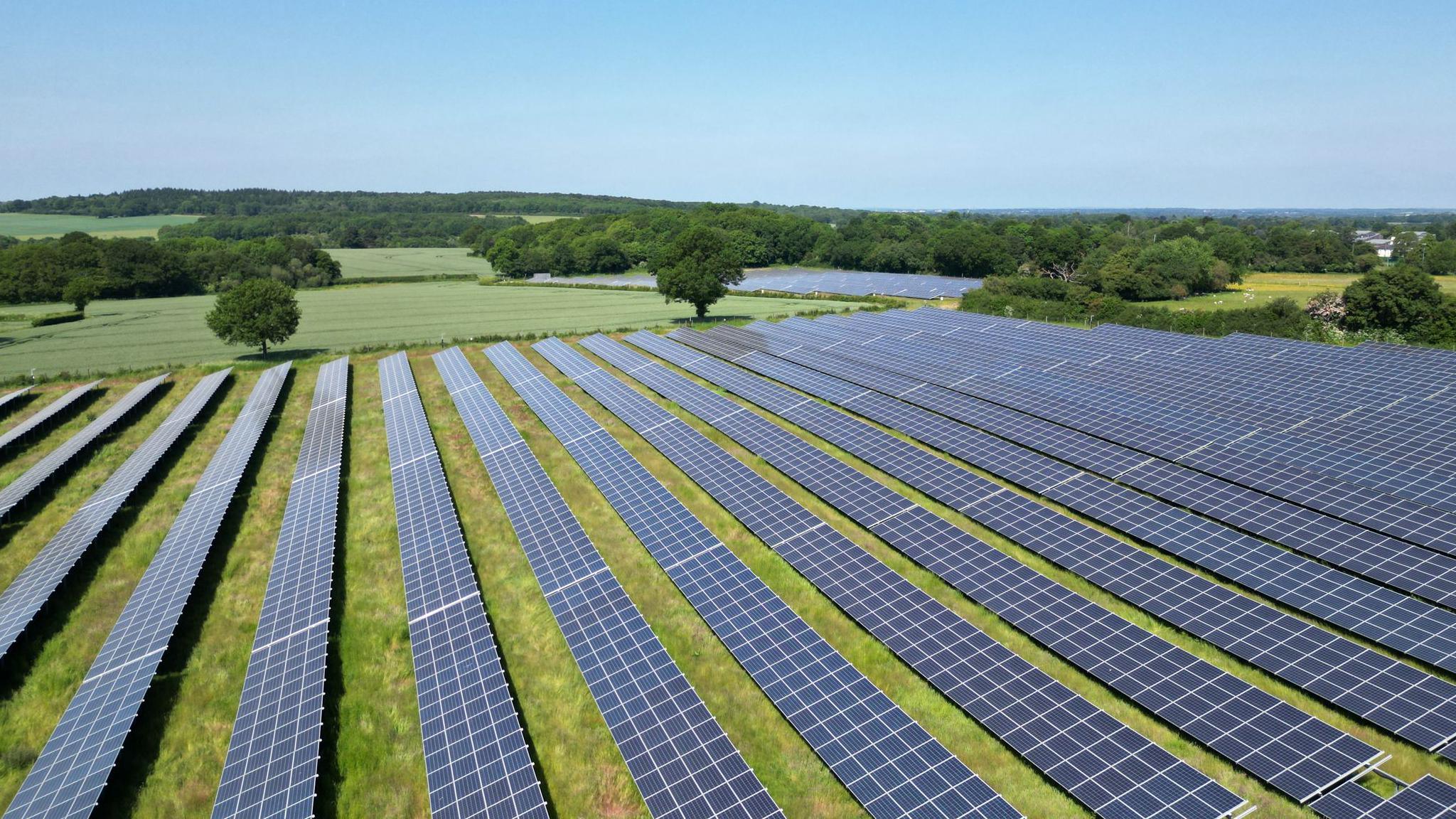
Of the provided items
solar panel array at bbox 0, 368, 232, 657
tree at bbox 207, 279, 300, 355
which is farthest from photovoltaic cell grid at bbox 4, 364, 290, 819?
tree at bbox 207, 279, 300, 355

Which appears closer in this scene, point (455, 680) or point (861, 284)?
point (455, 680)

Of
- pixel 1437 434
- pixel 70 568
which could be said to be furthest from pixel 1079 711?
pixel 70 568

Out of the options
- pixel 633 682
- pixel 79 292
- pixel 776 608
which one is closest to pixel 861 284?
pixel 776 608

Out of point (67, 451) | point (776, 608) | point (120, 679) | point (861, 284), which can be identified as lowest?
point (120, 679)

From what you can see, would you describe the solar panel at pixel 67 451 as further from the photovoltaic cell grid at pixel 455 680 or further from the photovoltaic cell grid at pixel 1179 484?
the photovoltaic cell grid at pixel 1179 484

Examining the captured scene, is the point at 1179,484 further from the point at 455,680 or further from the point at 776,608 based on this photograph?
the point at 455,680

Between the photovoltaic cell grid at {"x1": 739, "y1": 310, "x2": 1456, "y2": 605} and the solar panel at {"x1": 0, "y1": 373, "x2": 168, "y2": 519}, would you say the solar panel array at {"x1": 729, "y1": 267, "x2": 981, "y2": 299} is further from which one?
the solar panel at {"x1": 0, "y1": 373, "x2": 168, "y2": 519}

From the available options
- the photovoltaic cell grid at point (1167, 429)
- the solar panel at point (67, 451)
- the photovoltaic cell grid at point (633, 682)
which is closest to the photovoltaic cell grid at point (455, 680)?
the photovoltaic cell grid at point (633, 682)
